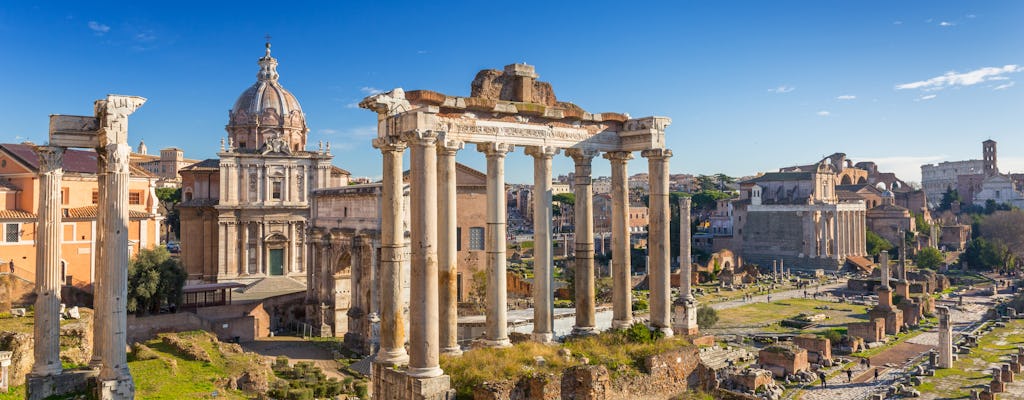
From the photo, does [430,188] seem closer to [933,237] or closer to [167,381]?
[167,381]

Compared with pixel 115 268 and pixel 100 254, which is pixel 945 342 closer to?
pixel 115 268

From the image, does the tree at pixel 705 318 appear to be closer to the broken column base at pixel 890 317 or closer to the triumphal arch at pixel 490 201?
the broken column base at pixel 890 317

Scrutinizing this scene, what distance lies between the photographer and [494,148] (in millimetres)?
13031

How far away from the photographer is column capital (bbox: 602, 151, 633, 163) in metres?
15.2

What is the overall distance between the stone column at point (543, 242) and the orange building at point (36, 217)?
72.4ft

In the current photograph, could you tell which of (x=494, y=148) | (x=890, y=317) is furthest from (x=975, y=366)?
Answer: (x=494, y=148)

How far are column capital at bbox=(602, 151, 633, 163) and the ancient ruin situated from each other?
965cm

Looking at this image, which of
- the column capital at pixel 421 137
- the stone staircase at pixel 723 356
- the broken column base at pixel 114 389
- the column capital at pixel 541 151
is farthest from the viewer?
the stone staircase at pixel 723 356

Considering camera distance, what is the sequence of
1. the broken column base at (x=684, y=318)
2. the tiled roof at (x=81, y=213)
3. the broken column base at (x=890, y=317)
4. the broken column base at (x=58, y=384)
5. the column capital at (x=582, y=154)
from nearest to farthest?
the broken column base at (x=58, y=384) < the column capital at (x=582, y=154) < the broken column base at (x=684, y=318) < the tiled roof at (x=81, y=213) < the broken column base at (x=890, y=317)

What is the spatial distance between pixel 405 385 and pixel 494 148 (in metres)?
4.57

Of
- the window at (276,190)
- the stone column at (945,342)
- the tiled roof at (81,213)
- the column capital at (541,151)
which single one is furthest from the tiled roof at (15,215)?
the stone column at (945,342)

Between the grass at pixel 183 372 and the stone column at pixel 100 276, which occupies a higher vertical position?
the stone column at pixel 100 276

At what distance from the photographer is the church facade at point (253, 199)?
120 feet

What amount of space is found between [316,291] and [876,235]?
6603cm
